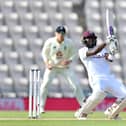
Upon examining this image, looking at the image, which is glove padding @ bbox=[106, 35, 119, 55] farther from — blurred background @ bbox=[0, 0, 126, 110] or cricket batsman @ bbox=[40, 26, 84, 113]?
A: blurred background @ bbox=[0, 0, 126, 110]

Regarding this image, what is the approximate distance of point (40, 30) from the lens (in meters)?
20.2

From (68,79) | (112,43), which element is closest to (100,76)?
(112,43)

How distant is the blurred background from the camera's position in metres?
18.5

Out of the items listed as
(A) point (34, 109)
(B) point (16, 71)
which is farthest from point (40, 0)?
(A) point (34, 109)

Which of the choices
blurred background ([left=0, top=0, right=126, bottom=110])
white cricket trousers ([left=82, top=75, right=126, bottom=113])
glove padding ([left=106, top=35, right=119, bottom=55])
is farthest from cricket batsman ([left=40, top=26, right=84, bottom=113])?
blurred background ([left=0, top=0, right=126, bottom=110])

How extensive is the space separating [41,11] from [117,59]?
2830mm

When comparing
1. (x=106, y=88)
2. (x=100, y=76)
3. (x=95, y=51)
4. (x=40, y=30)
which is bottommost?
(x=106, y=88)

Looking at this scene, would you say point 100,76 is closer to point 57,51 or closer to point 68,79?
point 68,79

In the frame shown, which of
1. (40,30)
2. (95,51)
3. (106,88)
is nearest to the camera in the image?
(95,51)

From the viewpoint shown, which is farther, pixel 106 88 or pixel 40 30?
pixel 40 30

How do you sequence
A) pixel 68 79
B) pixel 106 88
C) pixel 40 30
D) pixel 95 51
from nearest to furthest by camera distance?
pixel 95 51 < pixel 106 88 < pixel 68 79 < pixel 40 30

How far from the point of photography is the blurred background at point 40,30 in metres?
18.5

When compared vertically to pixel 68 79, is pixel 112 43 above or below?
above

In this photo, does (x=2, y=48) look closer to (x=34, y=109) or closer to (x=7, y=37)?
(x=7, y=37)
